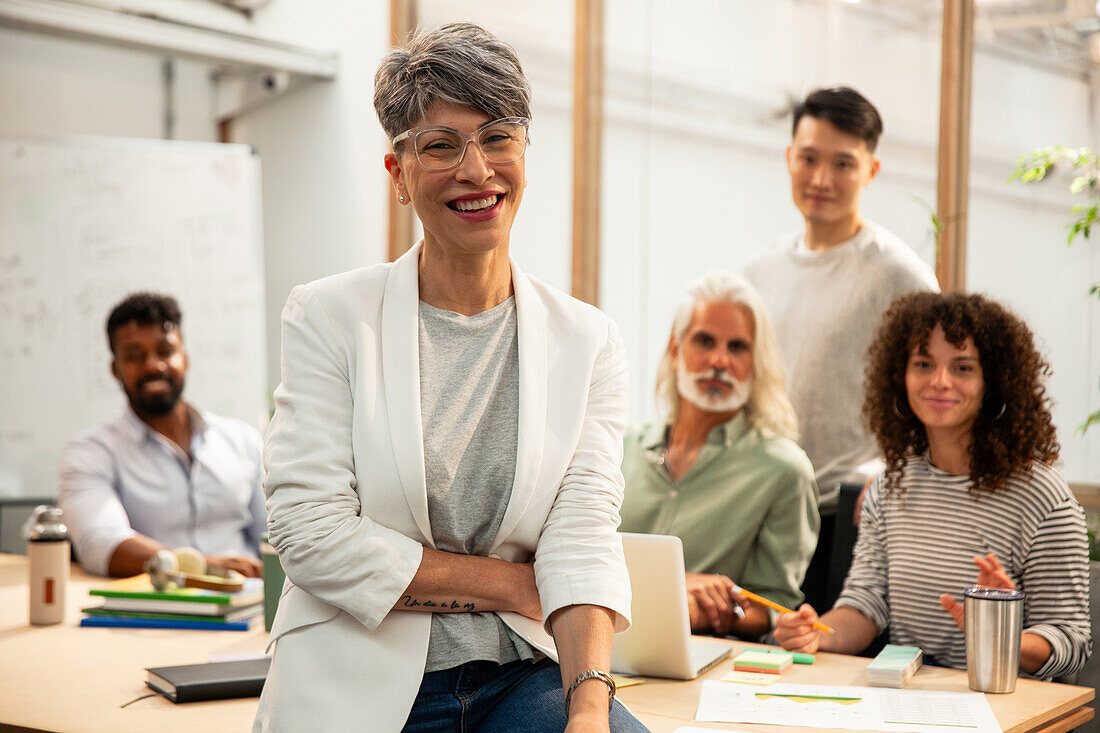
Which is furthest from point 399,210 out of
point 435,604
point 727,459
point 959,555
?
point 435,604

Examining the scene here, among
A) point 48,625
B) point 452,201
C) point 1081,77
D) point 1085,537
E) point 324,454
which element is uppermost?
point 1081,77

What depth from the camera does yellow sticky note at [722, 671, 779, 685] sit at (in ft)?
5.76

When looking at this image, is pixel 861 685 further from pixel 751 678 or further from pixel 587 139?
pixel 587 139

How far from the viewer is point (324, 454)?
136cm

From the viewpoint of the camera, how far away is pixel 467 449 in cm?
141

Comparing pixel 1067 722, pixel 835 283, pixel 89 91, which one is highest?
pixel 89 91

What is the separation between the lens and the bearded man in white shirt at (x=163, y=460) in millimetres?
3125

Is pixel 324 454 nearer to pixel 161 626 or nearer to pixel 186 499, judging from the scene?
pixel 161 626

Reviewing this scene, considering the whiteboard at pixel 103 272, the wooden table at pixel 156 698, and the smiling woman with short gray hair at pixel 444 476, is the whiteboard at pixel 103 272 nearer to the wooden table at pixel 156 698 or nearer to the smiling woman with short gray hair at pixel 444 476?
the wooden table at pixel 156 698

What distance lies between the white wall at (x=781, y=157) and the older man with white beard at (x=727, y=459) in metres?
0.80

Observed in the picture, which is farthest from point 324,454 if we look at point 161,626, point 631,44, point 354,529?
point 631,44

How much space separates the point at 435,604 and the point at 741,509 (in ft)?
4.66

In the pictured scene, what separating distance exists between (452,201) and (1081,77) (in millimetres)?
2423

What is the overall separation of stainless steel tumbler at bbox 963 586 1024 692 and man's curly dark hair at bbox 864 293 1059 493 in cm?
46
